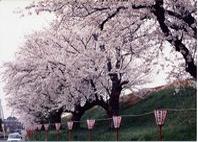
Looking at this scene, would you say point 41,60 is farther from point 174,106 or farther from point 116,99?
point 174,106

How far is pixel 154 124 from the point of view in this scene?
3109 centimetres

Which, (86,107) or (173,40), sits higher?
(173,40)

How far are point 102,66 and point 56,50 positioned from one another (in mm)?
5313

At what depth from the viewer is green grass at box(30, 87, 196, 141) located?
77.9 feet

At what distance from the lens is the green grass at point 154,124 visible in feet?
77.9

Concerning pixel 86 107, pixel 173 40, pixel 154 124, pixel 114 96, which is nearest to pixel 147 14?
pixel 173 40

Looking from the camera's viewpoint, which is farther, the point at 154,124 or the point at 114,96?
the point at 114,96

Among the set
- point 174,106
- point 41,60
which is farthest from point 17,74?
point 174,106

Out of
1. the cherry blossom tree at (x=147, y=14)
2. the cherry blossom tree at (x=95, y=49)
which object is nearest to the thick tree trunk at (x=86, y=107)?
the cherry blossom tree at (x=95, y=49)

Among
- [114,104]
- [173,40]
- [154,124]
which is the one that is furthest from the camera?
[114,104]

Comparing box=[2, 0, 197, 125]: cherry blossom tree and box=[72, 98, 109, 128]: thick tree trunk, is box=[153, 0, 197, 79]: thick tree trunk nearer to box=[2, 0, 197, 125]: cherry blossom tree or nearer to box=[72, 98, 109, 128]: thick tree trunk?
box=[2, 0, 197, 125]: cherry blossom tree

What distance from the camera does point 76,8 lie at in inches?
688

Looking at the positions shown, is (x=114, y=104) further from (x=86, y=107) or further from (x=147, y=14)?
(x=147, y=14)

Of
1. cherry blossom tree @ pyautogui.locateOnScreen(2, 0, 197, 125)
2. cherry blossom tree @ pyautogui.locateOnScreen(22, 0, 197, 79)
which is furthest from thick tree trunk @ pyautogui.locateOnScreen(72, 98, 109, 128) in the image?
cherry blossom tree @ pyautogui.locateOnScreen(22, 0, 197, 79)
